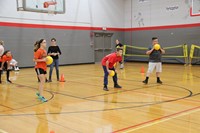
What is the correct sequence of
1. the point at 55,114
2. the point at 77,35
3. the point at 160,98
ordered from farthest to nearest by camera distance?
the point at 77,35 < the point at 160,98 < the point at 55,114

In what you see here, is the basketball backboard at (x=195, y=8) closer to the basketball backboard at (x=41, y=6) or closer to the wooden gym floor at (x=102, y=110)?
the basketball backboard at (x=41, y=6)

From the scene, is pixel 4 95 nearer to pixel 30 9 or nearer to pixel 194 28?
pixel 30 9

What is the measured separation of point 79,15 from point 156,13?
5.78m

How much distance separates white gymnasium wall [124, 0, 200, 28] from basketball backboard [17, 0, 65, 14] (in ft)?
24.0

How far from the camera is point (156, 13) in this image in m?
19.7

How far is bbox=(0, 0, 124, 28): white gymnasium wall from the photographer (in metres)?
15.6

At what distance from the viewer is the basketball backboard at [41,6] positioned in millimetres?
14320

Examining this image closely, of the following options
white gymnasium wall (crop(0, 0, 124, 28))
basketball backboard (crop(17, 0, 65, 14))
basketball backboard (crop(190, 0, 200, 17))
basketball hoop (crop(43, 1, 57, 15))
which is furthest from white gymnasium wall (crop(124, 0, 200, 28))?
basketball hoop (crop(43, 1, 57, 15))

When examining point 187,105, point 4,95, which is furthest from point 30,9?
point 187,105

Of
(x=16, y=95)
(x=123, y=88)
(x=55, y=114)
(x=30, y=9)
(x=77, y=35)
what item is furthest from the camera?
(x=77, y=35)

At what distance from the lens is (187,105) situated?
6031 mm

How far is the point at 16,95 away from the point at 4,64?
115 inches

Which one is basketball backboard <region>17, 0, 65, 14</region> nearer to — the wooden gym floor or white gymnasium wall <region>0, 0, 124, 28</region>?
white gymnasium wall <region>0, 0, 124, 28</region>

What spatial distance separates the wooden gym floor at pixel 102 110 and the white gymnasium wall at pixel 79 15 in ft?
27.2
